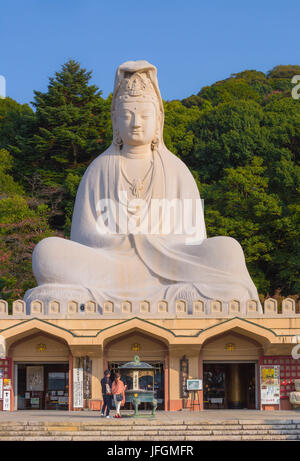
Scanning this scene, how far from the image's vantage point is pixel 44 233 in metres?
33.4

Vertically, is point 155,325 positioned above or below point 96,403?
above

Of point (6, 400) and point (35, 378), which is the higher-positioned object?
point (35, 378)

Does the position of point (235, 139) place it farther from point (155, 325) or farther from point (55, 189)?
point (155, 325)

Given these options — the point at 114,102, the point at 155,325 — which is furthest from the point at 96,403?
the point at 114,102

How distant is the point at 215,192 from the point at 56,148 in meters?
7.85

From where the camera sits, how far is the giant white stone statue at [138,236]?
2291cm

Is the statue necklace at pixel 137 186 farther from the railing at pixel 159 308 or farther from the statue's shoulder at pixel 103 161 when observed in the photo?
the railing at pixel 159 308

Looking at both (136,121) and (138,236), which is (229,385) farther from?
(136,121)

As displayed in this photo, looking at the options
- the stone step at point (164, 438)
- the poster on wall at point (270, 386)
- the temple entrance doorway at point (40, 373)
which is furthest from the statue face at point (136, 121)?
the stone step at point (164, 438)

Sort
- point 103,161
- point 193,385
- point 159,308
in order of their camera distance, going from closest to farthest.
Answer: point 193,385 → point 159,308 → point 103,161

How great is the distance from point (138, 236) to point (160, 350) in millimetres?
3688

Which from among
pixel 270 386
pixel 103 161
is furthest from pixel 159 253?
pixel 270 386

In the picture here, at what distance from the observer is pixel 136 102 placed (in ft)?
83.9

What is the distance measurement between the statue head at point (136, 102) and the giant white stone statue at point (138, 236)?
3 cm
